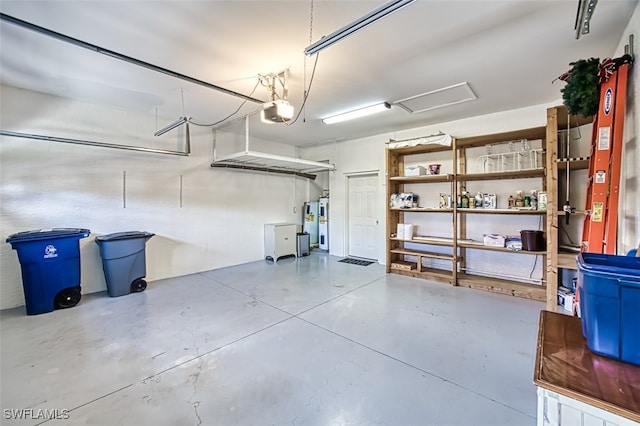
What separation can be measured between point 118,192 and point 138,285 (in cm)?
155

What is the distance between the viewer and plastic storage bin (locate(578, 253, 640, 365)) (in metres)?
0.96

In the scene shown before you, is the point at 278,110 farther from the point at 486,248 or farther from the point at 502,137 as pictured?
the point at 486,248

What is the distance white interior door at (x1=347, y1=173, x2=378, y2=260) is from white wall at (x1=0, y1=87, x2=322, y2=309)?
218cm

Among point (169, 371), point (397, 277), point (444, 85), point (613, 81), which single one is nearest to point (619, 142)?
point (613, 81)

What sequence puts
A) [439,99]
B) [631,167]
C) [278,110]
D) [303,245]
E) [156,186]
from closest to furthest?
[631,167] → [278,110] → [439,99] → [156,186] → [303,245]

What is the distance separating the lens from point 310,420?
5.73 ft

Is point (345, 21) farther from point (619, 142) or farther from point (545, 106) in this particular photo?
point (545, 106)

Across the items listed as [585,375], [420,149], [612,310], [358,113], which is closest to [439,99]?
[358,113]

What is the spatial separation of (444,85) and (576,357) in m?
3.33

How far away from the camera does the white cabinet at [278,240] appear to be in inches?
245

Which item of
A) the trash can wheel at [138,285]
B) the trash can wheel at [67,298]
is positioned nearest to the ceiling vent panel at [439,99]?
the trash can wheel at [138,285]

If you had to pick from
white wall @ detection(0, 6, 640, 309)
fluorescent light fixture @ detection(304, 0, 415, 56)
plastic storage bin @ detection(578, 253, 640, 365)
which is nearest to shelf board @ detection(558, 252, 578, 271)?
white wall @ detection(0, 6, 640, 309)

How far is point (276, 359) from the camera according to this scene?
2402mm

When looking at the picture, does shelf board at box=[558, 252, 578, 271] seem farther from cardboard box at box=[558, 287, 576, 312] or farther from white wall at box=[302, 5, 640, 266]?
white wall at box=[302, 5, 640, 266]
